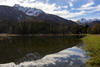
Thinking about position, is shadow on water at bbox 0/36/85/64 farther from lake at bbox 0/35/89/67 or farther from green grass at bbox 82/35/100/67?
green grass at bbox 82/35/100/67

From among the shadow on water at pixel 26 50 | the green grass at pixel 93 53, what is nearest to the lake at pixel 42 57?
the shadow on water at pixel 26 50

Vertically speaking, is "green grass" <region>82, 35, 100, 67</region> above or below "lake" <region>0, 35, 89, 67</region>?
above

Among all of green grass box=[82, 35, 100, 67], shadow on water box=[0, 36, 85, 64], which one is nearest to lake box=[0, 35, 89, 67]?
shadow on water box=[0, 36, 85, 64]

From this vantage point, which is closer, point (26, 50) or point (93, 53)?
point (93, 53)

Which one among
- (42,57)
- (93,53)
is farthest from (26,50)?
(93,53)

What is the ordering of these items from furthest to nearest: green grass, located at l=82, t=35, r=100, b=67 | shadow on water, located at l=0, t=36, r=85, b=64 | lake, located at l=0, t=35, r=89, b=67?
shadow on water, located at l=0, t=36, r=85, b=64, lake, located at l=0, t=35, r=89, b=67, green grass, located at l=82, t=35, r=100, b=67

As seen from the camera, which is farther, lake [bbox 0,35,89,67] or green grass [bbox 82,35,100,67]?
lake [bbox 0,35,89,67]

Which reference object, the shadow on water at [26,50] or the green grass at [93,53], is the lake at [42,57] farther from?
the green grass at [93,53]

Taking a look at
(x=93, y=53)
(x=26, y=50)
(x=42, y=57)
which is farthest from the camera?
(x=26, y=50)

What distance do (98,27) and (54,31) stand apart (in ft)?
246

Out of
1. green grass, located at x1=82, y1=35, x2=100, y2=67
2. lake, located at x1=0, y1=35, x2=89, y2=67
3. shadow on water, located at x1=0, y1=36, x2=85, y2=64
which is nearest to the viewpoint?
green grass, located at x1=82, y1=35, x2=100, y2=67

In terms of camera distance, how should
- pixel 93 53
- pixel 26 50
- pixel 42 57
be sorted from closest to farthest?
1. pixel 93 53
2. pixel 42 57
3. pixel 26 50

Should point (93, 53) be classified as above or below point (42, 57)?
above

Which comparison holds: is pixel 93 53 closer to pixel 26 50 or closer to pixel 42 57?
pixel 42 57
